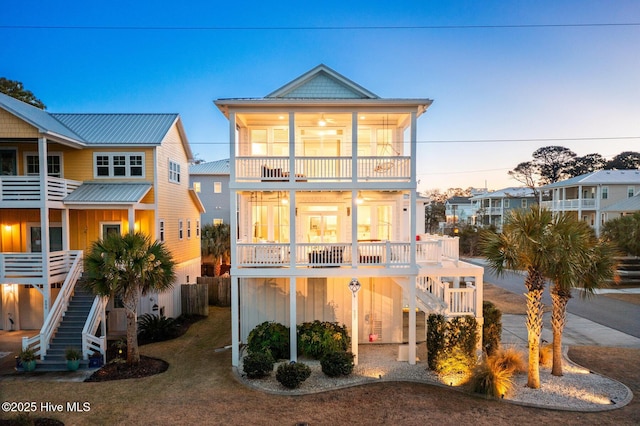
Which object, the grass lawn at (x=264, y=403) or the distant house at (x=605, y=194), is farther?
the distant house at (x=605, y=194)

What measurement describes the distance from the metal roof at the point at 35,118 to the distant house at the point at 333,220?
7732 millimetres

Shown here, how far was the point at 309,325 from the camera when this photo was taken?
11.9m

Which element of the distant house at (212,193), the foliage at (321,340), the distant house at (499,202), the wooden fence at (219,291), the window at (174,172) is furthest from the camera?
the distant house at (499,202)

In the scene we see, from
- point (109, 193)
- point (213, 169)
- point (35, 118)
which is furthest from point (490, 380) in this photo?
point (213, 169)

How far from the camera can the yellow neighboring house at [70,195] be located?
13273mm

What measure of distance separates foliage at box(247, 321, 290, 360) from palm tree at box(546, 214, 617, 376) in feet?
27.1

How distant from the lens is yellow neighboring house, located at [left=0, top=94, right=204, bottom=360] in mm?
13273

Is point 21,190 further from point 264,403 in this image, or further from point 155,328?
point 264,403

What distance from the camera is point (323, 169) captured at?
1150 cm

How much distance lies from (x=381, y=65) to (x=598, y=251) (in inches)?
535

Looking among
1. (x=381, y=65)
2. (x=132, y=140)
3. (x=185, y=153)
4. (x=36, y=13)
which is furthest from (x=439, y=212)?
(x=36, y=13)

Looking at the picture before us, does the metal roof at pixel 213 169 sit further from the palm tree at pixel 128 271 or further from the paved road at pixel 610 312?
the paved road at pixel 610 312

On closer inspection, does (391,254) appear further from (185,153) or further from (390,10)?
(185,153)

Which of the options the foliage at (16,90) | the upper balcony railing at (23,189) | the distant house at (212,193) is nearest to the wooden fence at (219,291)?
the upper balcony railing at (23,189)
